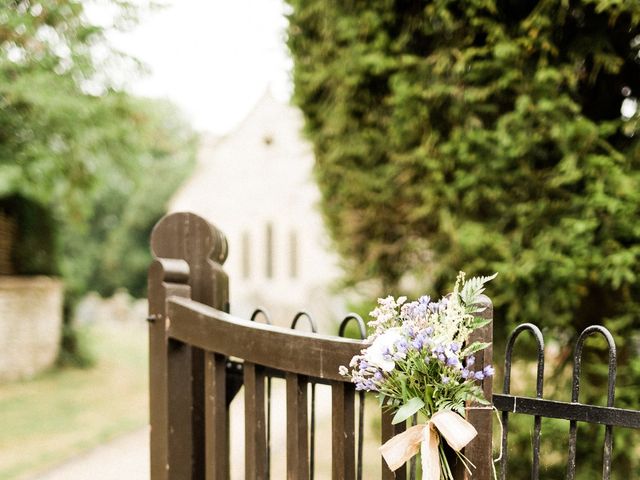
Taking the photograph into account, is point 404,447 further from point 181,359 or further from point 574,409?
point 181,359

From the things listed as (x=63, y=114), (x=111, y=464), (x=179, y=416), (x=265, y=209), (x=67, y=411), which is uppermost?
(x=63, y=114)

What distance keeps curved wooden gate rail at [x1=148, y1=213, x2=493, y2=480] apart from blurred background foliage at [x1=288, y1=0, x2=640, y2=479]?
1.97m

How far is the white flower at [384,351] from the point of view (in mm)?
1538

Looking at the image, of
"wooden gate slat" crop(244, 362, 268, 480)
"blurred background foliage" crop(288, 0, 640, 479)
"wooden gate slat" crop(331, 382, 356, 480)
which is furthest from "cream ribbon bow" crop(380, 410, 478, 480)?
"blurred background foliage" crop(288, 0, 640, 479)

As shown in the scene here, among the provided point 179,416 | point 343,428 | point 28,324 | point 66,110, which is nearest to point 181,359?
point 179,416

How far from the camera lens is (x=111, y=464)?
6668 millimetres

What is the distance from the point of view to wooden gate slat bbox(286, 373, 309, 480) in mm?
1923

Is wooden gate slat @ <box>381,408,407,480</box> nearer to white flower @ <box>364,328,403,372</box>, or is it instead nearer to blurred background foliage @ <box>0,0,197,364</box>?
white flower @ <box>364,328,403,372</box>

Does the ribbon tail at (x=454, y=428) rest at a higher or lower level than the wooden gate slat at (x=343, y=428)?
higher

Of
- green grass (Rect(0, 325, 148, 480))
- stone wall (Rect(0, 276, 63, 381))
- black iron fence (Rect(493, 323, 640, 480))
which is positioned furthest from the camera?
stone wall (Rect(0, 276, 63, 381))

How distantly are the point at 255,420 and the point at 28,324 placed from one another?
1091cm

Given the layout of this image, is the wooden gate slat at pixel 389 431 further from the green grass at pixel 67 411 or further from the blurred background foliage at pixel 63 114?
the blurred background foliage at pixel 63 114

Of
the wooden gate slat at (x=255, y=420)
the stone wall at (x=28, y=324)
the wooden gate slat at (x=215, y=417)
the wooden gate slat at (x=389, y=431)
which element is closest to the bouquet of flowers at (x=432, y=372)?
the wooden gate slat at (x=389, y=431)

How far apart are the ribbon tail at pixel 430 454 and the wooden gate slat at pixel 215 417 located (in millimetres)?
907
